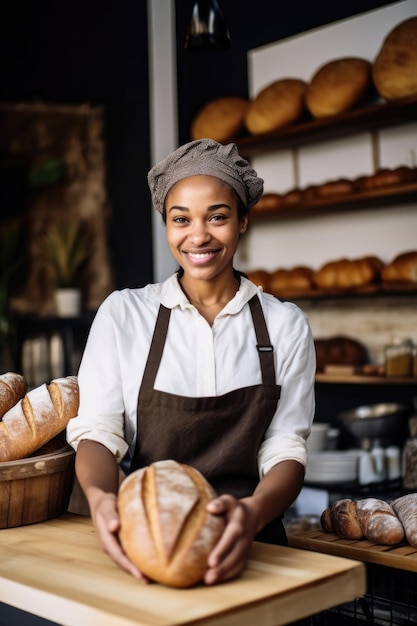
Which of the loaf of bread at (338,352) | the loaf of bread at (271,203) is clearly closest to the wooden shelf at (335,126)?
the loaf of bread at (271,203)

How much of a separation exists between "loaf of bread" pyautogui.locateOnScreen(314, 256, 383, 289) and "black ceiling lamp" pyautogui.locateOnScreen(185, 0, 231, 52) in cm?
132

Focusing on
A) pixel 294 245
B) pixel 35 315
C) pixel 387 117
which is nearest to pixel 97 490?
pixel 387 117

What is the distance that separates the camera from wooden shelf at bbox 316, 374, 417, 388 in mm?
3889

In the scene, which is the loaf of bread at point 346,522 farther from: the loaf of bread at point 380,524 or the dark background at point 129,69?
the dark background at point 129,69

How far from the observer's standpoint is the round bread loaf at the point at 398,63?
12.4ft

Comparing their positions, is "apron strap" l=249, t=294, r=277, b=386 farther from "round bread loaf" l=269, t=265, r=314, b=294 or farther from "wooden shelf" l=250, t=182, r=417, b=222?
"round bread loaf" l=269, t=265, r=314, b=294

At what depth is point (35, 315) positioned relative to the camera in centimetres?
550

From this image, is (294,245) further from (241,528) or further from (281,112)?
(241,528)

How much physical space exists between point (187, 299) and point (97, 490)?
507mm

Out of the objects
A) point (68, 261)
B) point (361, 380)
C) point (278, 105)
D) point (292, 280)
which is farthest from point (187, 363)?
point (68, 261)

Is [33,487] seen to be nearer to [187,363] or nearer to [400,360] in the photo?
[187,363]

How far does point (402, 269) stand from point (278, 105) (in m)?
1.16

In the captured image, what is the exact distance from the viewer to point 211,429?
1.68 meters

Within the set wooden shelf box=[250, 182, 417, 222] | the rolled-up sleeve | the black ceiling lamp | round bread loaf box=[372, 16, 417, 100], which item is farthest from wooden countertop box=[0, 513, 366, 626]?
round bread loaf box=[372, 16, 417, 100]
